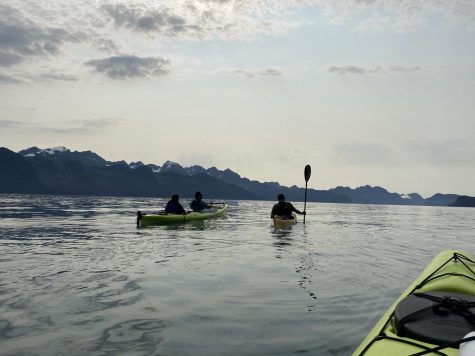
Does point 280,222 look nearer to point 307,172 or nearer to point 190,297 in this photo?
point 307,172

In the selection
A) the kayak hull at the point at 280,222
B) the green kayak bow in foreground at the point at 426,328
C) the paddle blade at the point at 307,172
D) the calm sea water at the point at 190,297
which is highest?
the paddle blade at the point at 307,172

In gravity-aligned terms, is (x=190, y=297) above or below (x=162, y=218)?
below

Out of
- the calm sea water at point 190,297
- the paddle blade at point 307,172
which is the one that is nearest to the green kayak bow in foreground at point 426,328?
the calm sea water at point 190,297

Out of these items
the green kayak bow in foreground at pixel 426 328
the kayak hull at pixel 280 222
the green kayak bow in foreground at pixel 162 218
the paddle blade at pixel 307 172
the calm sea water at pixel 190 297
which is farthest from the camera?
the paddle blade at pixel 307 172

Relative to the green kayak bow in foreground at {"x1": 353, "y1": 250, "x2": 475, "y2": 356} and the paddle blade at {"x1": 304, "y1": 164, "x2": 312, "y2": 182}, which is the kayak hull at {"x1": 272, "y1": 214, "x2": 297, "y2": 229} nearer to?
the paddle blade at {"x1": 304, "y1": 164, "x2": 312, "y2": 182}

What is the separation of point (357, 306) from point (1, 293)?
7292 millimetres

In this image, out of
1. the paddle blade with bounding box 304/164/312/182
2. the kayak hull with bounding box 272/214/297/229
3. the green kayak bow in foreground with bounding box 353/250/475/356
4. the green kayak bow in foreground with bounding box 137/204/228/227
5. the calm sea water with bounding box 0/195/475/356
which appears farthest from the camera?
the paddle blade with bounding box 304/164/312/182

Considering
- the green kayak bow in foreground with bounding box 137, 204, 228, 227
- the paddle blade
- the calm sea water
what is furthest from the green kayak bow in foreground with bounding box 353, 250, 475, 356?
the paddle blade

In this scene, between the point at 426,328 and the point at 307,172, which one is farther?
the point at 307,172

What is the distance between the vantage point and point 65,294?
797 centimetres

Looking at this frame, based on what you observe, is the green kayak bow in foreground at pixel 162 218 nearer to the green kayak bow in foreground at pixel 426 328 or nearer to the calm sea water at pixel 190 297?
the calm sea water at pixel 190 297

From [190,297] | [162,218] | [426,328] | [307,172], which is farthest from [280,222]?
[426,328]

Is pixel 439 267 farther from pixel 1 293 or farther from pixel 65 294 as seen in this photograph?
pixel 1 293

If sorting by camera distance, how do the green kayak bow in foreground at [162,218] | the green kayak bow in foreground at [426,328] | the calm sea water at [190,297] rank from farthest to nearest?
the green kayak bow in foreground at [162,218]
the calm sea water at [190,297]
the green kayak bow in foreground at [426,328]
